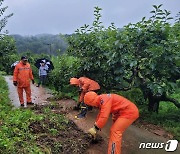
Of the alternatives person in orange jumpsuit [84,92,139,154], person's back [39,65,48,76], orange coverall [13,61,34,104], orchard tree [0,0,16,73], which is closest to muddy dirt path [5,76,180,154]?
person in orange jumpsuit [84,92,139,154]

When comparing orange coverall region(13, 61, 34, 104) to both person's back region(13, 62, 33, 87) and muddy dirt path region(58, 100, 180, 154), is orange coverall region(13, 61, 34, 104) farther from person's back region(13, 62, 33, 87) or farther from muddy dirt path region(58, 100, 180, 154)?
muddy dirt path region(58, 100, 180, 154)

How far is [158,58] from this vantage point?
6816 millimetres

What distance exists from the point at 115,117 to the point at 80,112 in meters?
3.16

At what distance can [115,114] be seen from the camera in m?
6.02

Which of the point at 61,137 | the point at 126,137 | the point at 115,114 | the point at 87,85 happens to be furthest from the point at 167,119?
the point at 61,137

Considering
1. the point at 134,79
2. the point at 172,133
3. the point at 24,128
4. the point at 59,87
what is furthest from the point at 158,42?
the point at 59,87

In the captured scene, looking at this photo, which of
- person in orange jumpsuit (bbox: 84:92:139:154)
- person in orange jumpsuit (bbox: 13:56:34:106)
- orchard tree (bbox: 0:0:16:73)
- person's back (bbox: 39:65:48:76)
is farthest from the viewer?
orchard tree (bbox: 0:0:16:73)

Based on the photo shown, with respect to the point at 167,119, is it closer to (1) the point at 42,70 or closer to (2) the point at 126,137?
(2) the point at 126,137

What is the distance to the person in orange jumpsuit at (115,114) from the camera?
5.51 m

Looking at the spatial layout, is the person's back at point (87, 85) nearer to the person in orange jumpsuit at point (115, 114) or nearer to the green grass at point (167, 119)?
the green grass at point (167, 119)

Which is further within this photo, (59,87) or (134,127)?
(59,87)

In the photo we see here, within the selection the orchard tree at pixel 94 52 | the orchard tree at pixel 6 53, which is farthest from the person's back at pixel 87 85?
the orchard tree at pixel 6 53

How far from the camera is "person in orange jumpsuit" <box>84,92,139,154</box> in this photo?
551 centimetres

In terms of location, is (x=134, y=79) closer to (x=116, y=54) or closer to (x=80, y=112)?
(x=116, y=54)
